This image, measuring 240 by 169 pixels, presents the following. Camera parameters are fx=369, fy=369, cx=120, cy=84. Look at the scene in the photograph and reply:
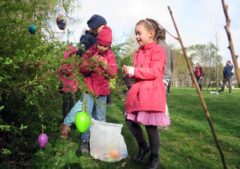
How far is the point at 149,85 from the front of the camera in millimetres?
3736

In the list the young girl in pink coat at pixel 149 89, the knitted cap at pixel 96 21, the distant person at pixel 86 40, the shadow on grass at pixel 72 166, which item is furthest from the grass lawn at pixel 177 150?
the knitted cap at pixel 96 21

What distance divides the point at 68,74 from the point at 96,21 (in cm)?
220

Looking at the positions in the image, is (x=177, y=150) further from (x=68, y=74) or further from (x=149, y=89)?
(x=68, y=74)

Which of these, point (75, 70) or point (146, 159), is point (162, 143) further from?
point (75, 70)

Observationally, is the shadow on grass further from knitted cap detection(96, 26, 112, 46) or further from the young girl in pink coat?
knitted cap detection(96, 26, 112, 46)

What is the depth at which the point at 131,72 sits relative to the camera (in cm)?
368

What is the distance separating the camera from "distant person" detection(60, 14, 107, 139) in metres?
4.27

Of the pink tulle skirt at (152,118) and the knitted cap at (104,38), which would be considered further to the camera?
the knitted cap at (104,38)

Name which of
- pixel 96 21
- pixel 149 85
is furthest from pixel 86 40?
pixel 149 85

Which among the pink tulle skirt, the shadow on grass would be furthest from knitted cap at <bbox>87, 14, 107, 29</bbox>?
the shadow on grass

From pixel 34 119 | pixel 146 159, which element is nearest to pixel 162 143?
pixel 146 159

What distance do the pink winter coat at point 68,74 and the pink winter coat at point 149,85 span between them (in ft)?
3.68

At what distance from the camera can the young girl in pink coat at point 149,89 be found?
3680mm

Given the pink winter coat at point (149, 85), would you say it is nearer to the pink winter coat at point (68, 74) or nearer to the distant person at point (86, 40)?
the distant person at point (86, 40)
